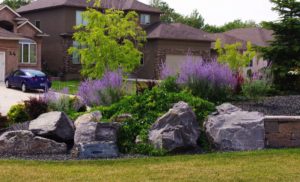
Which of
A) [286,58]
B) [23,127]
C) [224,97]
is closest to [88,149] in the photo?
[23,127]

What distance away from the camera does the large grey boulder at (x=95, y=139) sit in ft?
29.5

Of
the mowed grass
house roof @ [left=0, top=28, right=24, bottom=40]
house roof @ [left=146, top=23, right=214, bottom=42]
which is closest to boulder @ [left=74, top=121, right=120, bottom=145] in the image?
the mowed grass

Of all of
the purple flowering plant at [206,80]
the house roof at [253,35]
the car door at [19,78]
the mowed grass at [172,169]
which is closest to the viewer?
the mowed grass at [172,169]

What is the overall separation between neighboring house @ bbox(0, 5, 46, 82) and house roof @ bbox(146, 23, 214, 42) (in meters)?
9.35

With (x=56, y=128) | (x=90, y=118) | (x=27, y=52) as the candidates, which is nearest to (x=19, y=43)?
(x=27, y=52)

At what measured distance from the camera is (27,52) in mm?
41562

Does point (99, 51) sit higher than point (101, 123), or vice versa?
point (99, 51)

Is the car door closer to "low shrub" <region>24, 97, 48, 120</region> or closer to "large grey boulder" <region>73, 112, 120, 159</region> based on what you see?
"low shrub" <region>24, 97, 48, 120</region>

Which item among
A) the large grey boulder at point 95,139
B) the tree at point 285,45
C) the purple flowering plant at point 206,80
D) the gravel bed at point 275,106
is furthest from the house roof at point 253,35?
the large grey boulder at point 95,139

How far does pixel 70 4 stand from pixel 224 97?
109ft

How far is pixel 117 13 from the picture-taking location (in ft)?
74.6

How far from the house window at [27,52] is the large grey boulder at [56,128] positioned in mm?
32346

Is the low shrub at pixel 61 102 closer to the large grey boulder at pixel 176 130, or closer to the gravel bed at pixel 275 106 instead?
the large grey boulder at pixel 176 130

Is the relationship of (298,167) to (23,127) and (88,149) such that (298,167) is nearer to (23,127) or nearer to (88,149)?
(88,149)
